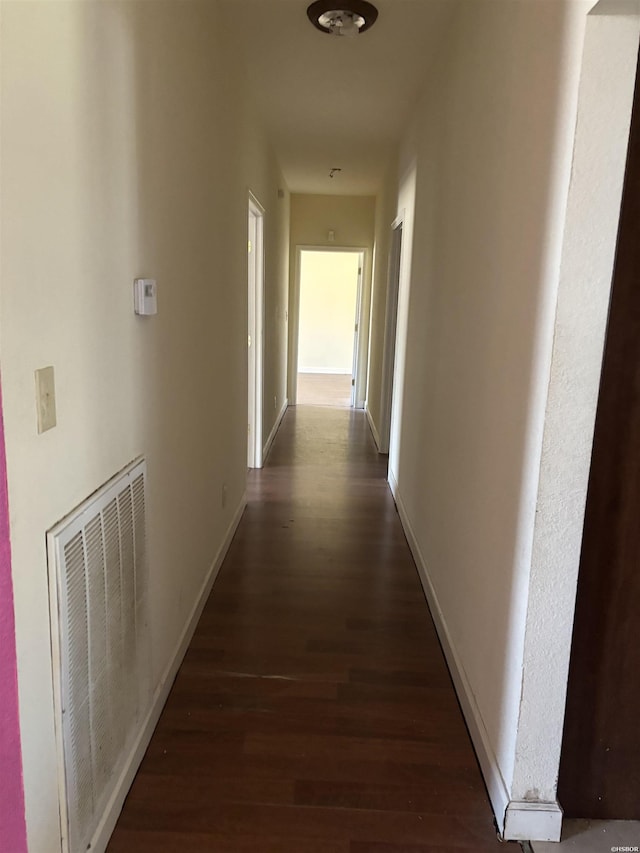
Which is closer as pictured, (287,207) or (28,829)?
(28,829)

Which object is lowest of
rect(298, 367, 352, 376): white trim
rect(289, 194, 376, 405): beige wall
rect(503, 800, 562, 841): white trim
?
rect(503, 800, 562, 841): white trim

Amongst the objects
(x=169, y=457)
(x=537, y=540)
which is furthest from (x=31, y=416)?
(x=537, y=540)

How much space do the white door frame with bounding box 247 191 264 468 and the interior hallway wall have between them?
177 centimetres

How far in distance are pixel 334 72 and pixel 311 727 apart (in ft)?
10.5

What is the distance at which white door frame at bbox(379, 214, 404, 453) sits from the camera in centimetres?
511

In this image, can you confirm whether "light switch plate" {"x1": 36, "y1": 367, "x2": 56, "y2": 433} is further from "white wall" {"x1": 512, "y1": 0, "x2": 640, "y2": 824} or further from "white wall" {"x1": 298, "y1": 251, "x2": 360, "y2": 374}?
"white wall" {"x1": 298, "y1": 251, "x2": 360, "y2": 374}

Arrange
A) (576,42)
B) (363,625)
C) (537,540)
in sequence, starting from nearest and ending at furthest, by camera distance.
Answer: (576,42) < (537,540) < (363,625)

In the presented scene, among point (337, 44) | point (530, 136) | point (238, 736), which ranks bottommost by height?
point (238, 736)

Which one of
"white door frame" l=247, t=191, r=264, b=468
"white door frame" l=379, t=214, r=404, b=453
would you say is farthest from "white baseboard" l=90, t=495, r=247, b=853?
"white door frame" l=379, t=214, r=404, b=453

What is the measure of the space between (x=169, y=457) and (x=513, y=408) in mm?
1135

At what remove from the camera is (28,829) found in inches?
46.1

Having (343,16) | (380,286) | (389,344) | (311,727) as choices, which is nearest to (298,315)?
(380,286)

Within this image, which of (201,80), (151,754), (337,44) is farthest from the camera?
(337,44)

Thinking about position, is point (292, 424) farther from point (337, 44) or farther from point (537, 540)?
point (537, 540)
